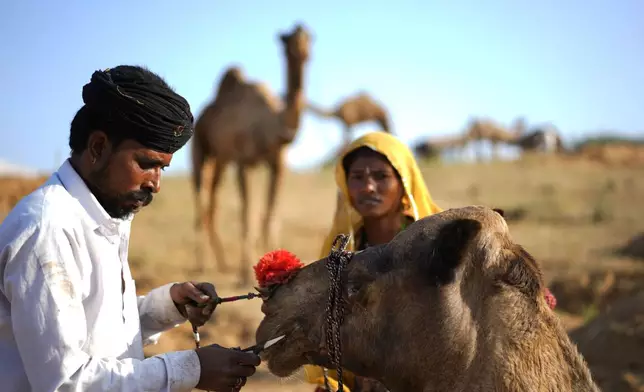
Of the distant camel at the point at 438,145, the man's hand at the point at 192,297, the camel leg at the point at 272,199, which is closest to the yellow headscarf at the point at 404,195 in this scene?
the man's hand at the point at 192,297

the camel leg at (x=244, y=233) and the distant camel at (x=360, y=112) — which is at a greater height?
the distant camel at (x=360, y=112)

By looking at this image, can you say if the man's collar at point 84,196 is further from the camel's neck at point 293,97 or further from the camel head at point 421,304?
the camel's neck at point 293,97

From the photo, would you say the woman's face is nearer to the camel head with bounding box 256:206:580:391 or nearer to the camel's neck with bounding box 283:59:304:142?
the camel head with bounding box 256:206:580:391

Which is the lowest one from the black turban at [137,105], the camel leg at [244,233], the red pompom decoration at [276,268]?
the camel leg at [244,233]

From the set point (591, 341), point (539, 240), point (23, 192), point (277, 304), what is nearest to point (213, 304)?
point (277, 304)

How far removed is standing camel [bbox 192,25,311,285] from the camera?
41.2ft

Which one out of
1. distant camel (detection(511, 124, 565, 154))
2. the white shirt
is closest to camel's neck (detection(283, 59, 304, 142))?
the white shirt

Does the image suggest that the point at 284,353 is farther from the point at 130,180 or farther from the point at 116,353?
the point at 130,180

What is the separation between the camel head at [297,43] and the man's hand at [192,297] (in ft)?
30.7

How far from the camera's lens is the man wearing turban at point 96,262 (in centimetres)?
246

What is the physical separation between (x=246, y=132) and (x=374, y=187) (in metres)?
9.88

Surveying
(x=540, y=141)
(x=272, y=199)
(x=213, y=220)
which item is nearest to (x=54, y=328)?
(x=272, y=199)

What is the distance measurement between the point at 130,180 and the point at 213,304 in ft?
2.36

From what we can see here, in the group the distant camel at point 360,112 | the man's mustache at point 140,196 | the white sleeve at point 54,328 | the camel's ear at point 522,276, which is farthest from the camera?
the distant camel at point 360,112
